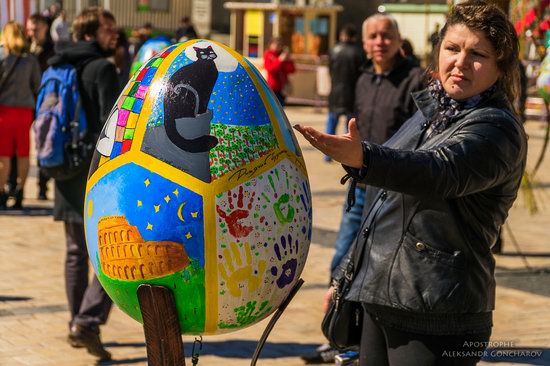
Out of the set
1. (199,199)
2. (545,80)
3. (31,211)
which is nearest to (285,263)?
(199,199)

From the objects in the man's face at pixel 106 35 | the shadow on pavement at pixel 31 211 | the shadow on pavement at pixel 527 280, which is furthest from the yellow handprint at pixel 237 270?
the shadow on pavement at pixel 31 211

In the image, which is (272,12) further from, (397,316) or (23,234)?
(397,316)

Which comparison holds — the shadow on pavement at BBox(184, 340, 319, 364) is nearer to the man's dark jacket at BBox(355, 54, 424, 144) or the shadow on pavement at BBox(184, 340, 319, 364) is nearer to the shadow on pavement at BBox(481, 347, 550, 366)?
the shadow on pavement at BBox(481, 347, 550, 366)

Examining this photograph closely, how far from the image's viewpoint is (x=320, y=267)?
838cm

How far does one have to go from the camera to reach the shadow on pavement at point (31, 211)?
10.7 m

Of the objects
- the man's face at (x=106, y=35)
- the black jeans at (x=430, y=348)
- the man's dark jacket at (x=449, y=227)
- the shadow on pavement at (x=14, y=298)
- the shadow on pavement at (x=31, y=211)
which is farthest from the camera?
the shadow on pavement at (x=31, y=211)

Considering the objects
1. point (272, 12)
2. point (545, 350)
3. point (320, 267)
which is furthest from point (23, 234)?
point (272, 12)

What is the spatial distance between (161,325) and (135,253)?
24 centimetres

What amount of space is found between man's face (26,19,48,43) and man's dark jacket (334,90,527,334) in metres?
9.50

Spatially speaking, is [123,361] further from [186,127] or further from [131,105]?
[186,127]

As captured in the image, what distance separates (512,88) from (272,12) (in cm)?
2457

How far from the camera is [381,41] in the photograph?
20.6ft

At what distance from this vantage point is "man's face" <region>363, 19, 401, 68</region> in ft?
20.6

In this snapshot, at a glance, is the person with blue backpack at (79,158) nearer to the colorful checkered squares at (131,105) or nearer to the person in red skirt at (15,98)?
the colorful checkered squares at (131,105)
